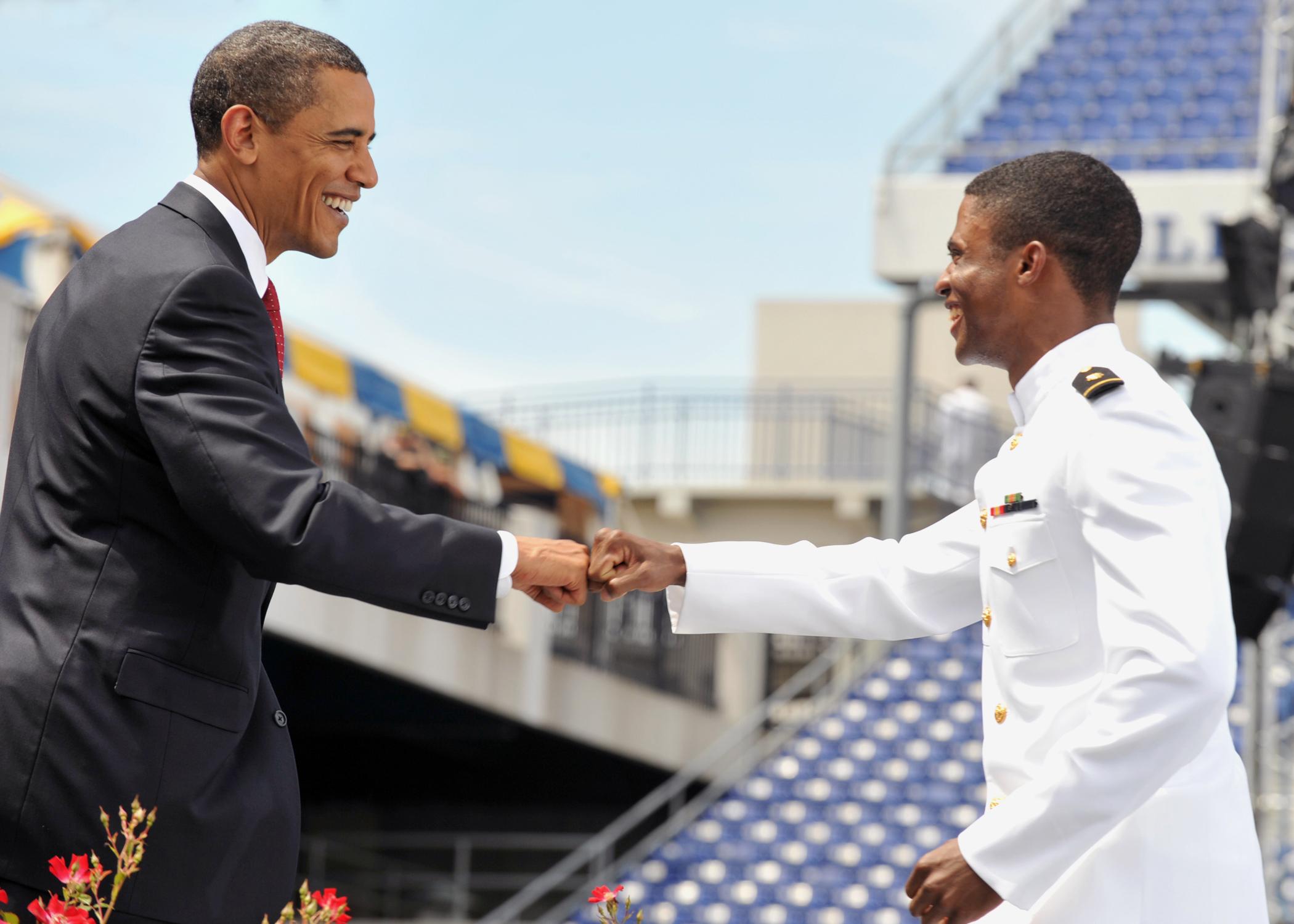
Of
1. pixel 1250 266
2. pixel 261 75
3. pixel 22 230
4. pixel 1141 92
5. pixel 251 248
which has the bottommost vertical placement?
pixel 251 248

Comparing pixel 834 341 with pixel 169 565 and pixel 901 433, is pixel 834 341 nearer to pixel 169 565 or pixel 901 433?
pixel 901 433

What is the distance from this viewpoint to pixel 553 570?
2615 millimetres

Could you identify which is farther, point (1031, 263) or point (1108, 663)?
point (1031, 263)

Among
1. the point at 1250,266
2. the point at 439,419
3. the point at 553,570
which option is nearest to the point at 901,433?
the point at 439,419

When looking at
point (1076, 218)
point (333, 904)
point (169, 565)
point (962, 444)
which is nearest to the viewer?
point (333, 904)

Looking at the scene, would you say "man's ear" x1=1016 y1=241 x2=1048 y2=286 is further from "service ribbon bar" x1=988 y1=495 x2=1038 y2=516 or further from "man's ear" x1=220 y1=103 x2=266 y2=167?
"man's ear" x1=220 y1=103 x2=266 y2=167

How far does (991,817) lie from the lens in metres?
2.23

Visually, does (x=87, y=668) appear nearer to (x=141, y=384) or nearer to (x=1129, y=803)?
(x=141, y=384)

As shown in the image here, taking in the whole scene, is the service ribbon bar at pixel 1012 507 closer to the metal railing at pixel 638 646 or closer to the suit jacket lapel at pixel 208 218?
the suit jacket lapel at pixel 208 218

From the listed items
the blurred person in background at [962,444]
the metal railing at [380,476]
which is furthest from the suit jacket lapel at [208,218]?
the blurred person in background at [962,444]

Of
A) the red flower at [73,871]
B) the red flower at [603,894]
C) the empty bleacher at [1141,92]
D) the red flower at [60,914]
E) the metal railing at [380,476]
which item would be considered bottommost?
the red flower at [603,894]

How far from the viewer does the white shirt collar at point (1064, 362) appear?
8.34ft

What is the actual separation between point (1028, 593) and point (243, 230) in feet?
3.98

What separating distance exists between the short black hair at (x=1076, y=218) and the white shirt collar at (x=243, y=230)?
43.0 inches
